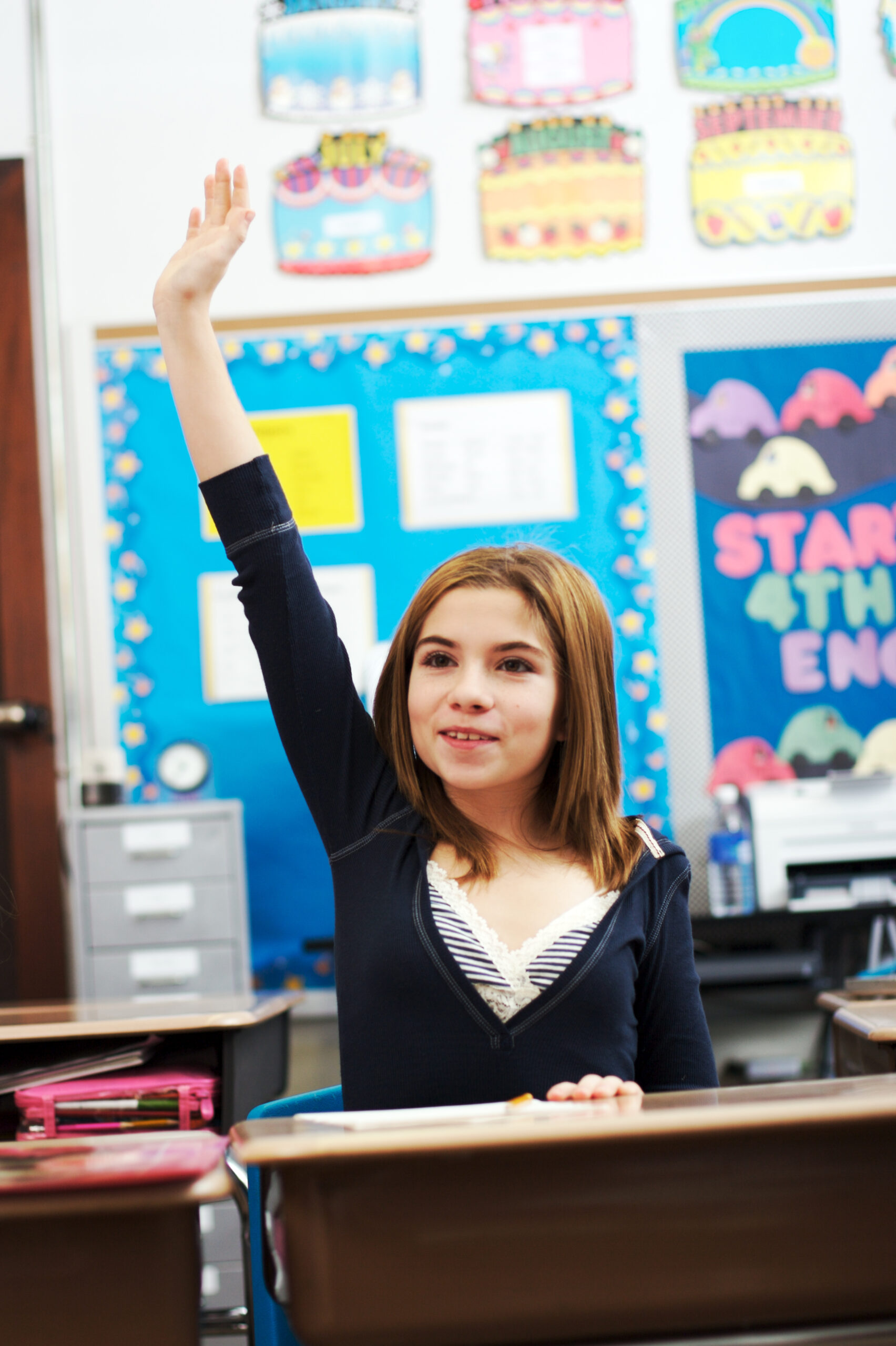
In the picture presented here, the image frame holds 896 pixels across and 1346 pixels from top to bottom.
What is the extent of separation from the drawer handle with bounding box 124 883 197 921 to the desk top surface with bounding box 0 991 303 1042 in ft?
3.55

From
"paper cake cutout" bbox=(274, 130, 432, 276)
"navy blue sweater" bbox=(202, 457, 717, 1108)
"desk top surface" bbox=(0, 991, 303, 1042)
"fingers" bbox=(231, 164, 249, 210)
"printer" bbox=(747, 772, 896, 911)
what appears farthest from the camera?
"paper cake cutout" bbox=(274, 130, 432, 276)

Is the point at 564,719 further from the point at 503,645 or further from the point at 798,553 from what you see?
the point at 798,553

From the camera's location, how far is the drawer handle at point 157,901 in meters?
2.86

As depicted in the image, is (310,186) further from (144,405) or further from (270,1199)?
(270,1199)

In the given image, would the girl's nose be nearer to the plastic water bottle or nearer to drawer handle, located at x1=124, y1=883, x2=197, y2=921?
drawer handle, located at x1=124, y1=883, x2=197, y2=921

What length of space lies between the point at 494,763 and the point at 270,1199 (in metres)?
0.47

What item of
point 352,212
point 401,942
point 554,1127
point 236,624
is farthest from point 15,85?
point 554,1127

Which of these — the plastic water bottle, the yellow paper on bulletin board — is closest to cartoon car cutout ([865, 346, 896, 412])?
the plastic water bottle

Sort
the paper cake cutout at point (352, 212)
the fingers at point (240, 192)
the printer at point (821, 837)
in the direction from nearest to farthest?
the fingers at point (240, 192), the printer at point (821, 837), the paper cake cutout at point (352, 212)

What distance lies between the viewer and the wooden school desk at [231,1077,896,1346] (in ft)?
2.16

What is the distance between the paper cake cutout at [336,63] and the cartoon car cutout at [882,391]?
156 cm

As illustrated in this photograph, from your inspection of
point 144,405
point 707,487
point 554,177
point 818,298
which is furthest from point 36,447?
point 818,298

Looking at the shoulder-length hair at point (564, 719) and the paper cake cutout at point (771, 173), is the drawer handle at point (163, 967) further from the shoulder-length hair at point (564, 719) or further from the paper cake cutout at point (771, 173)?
the paper cake cutout at point (771, 173)

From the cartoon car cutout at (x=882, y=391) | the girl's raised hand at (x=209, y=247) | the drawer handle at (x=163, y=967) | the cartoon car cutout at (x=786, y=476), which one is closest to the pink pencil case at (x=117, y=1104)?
the girl's raised hand at (x=209, y=247)
